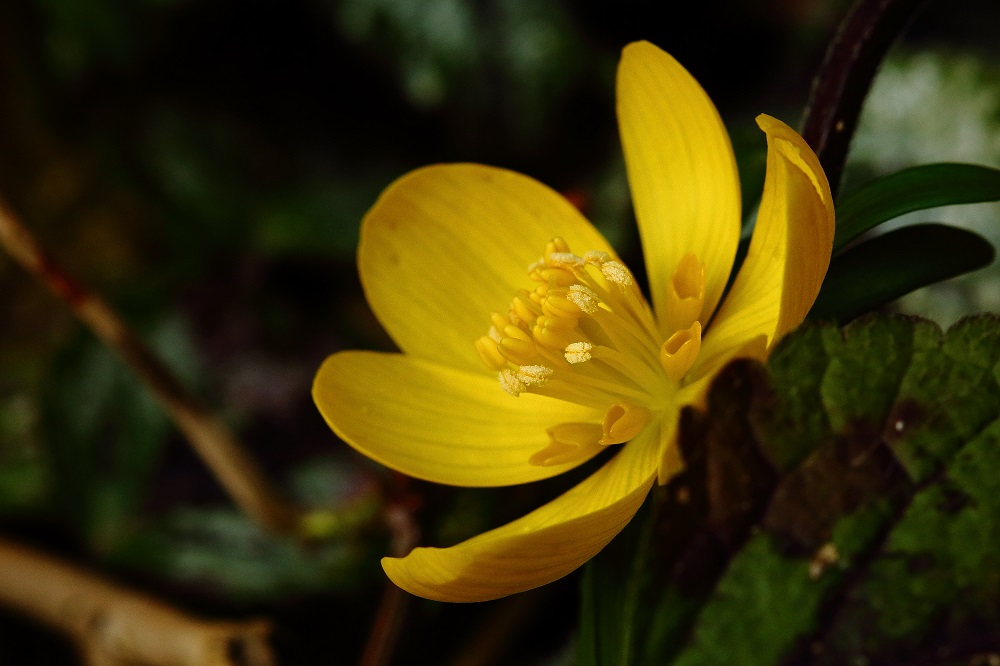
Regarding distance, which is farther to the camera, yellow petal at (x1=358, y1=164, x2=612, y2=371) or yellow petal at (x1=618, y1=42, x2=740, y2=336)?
yellow petal at (x1=358, y1=164, x2=612, y2=371)

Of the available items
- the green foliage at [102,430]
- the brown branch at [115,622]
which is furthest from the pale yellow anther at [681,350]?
the green foliage at [102,430]

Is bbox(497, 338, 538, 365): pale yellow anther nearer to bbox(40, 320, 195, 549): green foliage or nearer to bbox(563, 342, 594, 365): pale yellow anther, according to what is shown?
bbox(563, 342, 594, 365): pale yellow anther

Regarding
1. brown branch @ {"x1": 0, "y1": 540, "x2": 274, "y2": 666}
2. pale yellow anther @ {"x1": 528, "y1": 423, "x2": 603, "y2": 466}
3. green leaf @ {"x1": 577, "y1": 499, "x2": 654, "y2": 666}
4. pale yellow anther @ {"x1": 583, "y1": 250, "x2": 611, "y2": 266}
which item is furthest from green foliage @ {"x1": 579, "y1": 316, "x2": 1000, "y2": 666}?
brown branch @ {"x1": 0, "y1": 540, "x2": 274, "y2": 666}

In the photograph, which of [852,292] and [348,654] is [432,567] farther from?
[348,654]

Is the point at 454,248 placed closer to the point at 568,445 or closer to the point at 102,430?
the point at 568,445

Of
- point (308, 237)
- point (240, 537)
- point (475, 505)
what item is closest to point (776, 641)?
point (475, 505)

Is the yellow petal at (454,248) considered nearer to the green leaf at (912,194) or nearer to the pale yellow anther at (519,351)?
the pale yellow anther at (519,351)

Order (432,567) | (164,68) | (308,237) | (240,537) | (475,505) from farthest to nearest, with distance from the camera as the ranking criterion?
(164,68) < (308,237) < (240,537) < (475,505) < (432,567)
